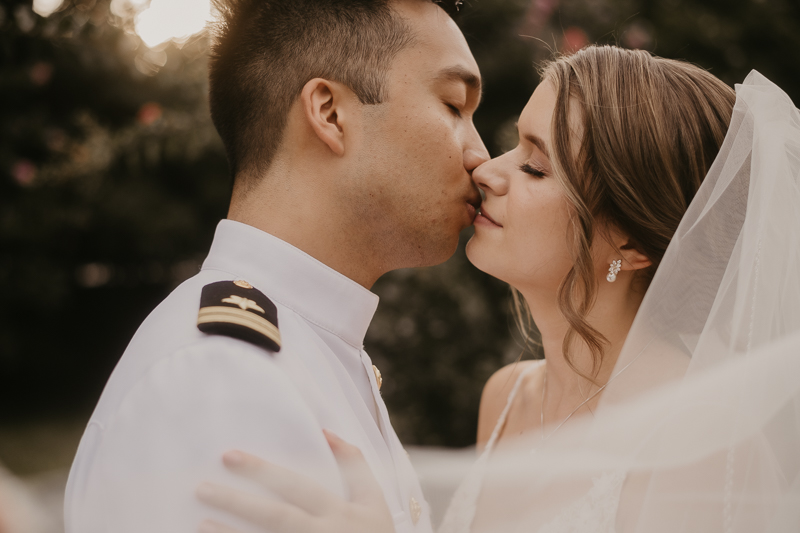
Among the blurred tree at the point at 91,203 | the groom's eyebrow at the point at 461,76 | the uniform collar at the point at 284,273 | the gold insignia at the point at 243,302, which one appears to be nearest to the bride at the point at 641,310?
the groom's eyebrow at the point at 461,76

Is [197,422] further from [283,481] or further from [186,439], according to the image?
[283,481]

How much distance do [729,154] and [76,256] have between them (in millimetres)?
8392

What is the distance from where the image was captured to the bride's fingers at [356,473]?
1.54m

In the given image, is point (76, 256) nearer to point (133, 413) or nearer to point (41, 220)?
point (41, 220)

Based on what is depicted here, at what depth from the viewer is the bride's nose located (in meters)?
2.39

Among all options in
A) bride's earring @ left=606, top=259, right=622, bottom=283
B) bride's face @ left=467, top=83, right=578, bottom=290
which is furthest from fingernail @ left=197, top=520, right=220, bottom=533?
bride's earring @ left=606, top=259, right=622, bottom=283

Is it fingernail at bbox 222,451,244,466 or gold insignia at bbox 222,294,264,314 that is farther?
gold insignia at bbox 222,294,264,314

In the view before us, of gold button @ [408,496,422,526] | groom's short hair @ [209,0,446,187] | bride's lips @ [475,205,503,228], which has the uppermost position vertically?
groom's short hair @ [209,0,446,187]

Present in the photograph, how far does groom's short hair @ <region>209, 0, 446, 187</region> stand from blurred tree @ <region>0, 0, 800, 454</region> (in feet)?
2.57

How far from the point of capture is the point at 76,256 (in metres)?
8.46

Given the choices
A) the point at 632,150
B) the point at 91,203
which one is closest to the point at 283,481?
the point at 632,150

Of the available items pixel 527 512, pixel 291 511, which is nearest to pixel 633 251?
pixel 527 512

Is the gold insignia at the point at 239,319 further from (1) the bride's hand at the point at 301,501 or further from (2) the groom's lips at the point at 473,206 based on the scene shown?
(2) the groom's lips at the point at 473,206

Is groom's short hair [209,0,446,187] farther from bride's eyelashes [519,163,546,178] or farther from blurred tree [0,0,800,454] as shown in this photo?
blurred tree [0,0,800,454]
